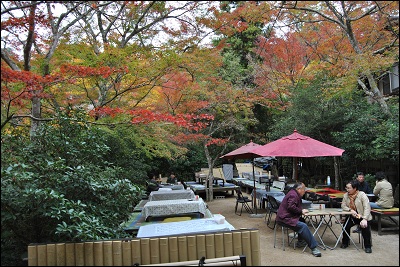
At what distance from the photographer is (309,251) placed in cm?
534

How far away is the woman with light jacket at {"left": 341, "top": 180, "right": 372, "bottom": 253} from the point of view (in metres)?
5.04

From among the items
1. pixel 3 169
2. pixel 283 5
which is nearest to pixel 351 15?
pixel 283 5

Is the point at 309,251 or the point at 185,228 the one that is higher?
the point at 185,228

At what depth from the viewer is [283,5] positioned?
7.39 m

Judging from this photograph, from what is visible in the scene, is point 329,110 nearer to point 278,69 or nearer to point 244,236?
point 278,69

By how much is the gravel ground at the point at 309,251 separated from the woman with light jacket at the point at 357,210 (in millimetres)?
135

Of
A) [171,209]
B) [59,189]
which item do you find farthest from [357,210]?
[59,189]

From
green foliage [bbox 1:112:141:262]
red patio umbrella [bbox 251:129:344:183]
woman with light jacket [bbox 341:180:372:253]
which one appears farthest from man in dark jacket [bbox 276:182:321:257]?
green foliage [bbox 1:112:141:262]

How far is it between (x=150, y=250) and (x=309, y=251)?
2887 mm

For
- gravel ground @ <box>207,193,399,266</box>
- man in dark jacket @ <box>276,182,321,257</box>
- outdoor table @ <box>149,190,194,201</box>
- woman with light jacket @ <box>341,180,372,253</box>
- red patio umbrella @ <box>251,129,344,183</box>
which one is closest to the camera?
gravel ground @ <box>207,193,399,266</box>

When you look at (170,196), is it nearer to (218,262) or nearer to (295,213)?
(295,213)

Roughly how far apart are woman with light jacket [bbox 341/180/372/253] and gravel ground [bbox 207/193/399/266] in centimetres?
14

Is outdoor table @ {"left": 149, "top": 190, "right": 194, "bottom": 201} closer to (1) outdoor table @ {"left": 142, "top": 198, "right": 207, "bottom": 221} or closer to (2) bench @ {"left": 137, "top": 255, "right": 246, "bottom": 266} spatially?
(1) outdoor table @ {"left": 142, "top": 198, "right": 207, "bottom": 221}

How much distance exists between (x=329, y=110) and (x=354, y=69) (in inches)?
115
